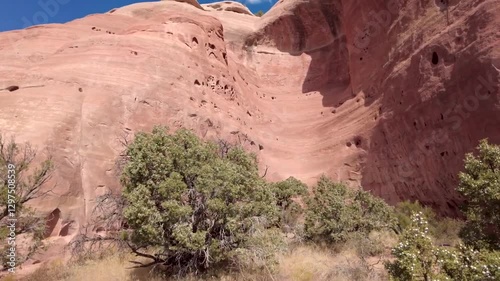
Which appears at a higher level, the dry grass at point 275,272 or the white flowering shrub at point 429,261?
the white flowering shrub at point 429,261

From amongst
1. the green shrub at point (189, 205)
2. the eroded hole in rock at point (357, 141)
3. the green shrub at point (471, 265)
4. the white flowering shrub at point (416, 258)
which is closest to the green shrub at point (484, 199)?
the green shrub at point (471, 265)

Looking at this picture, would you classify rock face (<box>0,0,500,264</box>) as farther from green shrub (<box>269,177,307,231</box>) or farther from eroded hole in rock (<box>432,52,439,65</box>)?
green shrub (<box>269,177,307,231</box>)

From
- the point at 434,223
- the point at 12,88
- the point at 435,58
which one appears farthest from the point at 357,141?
the point at 12,88

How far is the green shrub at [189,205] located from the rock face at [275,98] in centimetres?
484

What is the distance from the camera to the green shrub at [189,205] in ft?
24.4

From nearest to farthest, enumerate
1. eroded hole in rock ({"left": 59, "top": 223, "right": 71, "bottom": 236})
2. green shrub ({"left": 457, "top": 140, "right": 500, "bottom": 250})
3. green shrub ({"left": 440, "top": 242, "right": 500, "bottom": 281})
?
1. green shrub ({"left": 440, "top": 242, "right": 500, "bottom": 281})
2. green shrub ({"left": 457, "top": 140, "right": 500, "bottom": 250})
3. eroded hole in rock ({"left": 59, "top": 223, "right": 71, "bottom": 236})

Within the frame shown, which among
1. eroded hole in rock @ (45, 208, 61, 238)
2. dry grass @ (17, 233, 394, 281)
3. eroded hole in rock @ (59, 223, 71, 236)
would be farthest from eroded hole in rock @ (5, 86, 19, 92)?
dry grass @ (17, 233, 394, 281)

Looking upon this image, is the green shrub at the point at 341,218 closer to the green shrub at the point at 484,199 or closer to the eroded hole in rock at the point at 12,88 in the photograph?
the green shrub at the point at 484,199

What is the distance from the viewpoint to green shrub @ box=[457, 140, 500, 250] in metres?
7.23

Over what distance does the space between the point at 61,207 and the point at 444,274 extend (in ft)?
35.0

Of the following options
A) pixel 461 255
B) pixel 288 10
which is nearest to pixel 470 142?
pixel 461 255

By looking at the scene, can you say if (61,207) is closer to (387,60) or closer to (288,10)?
(387,60)

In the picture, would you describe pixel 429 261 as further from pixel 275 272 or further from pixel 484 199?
pixel 275 272

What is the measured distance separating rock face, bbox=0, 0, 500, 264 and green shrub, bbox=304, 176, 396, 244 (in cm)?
365
